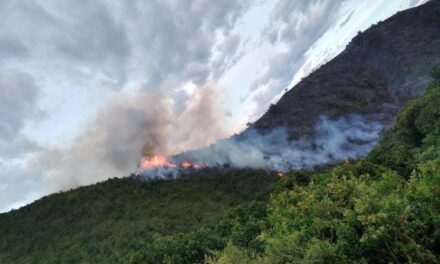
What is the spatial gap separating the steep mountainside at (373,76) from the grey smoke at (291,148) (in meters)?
3.84

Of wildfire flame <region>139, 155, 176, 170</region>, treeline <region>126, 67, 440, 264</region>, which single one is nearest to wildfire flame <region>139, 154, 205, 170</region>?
wildfire flame <region>139, 155, 176, 170</region>

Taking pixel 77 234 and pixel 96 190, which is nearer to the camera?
pixel 77 234

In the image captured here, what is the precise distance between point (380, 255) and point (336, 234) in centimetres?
277

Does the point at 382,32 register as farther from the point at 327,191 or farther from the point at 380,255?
the point at 380,255

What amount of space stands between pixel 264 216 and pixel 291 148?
5651 cm

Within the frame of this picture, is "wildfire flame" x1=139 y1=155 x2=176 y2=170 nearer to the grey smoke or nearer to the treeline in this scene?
the grey smoke

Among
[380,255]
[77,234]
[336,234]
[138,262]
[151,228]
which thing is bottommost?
[380,255]

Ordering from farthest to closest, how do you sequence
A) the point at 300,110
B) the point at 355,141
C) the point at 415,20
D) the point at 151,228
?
Result: the point at 415,20 < the point at 300,110 < the point at 355,141 < the point at 151,228

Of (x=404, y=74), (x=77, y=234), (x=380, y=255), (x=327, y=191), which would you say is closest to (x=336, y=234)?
(x=380, y=255)

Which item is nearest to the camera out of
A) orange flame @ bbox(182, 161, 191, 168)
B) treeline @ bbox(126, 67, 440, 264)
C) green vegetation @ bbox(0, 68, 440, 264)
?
treeline @ bbox(126, 67, 440, 264)

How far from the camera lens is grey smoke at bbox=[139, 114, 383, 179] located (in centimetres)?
9112

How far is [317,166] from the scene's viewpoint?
87.2 m

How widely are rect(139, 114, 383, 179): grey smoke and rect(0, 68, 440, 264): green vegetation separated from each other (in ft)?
17.8

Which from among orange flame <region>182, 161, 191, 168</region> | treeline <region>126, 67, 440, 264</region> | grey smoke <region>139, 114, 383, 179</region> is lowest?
treeline <region>126, 67, 440, 264</region>
